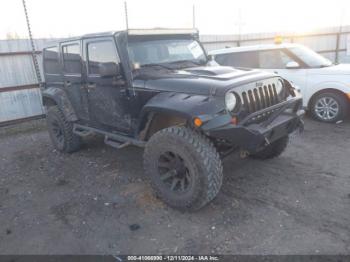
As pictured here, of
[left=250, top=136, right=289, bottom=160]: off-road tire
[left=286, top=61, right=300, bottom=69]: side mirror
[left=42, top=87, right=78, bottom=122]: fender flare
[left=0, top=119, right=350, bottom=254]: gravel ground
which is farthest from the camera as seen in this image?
[left=286, top=61, right=300, bottom=69]: side mirror

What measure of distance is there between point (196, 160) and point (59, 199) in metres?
2.05

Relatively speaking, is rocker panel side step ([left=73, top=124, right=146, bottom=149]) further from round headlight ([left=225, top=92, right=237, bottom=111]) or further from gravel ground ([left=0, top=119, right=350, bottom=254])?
round headlight ([left=225, top=92, right=237, bottom=111])

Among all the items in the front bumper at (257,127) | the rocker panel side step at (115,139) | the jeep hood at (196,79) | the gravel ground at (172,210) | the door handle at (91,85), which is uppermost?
the jeep hood at (196,79)

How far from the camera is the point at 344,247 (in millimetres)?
2666

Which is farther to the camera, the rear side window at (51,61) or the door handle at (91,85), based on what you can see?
the rear side window at (51,61)

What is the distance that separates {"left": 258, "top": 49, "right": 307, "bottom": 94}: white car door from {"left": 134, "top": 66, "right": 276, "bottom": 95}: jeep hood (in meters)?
3.30

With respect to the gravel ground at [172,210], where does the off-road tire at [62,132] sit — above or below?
above

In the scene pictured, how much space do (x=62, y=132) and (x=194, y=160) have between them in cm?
328

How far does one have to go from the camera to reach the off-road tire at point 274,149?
177 inches

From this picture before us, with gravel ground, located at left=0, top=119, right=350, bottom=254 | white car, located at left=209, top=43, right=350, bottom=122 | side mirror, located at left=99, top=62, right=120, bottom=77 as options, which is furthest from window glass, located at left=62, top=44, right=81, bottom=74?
white car, located at left=209, top=43, right=350, bottom=122

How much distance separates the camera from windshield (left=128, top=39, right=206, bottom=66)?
3857mm

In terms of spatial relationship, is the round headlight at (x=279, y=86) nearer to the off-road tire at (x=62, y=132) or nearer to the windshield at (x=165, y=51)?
the windshield at (x=165, y=51)

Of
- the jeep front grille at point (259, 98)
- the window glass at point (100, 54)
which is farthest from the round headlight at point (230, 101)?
the window glass at point (100, 54)

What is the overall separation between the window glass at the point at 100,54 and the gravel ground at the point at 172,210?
1657 millimetres
